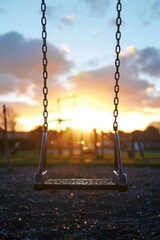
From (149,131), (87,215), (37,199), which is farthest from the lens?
(149,131)

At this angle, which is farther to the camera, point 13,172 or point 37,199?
point 13,172

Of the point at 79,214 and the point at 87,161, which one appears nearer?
the point at 79,214

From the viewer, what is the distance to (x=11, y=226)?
643cm

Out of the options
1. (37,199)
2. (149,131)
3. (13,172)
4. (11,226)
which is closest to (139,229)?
(11,226)

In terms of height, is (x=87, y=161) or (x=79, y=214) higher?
(x=87, y=161)

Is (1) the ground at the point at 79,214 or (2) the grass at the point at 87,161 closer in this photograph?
(1) the ground at the point at 79,214

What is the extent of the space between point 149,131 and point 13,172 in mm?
42321

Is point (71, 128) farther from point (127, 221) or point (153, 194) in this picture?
point (127, 221)

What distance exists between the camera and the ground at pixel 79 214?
6.01 metres

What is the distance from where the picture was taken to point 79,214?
7.50 meters

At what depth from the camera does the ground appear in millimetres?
6012

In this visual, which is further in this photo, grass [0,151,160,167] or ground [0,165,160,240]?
grass [0,151,160,167]

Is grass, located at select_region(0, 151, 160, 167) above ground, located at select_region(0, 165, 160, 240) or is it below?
above

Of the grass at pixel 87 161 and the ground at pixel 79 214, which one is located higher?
the grass at pixel 87 161
